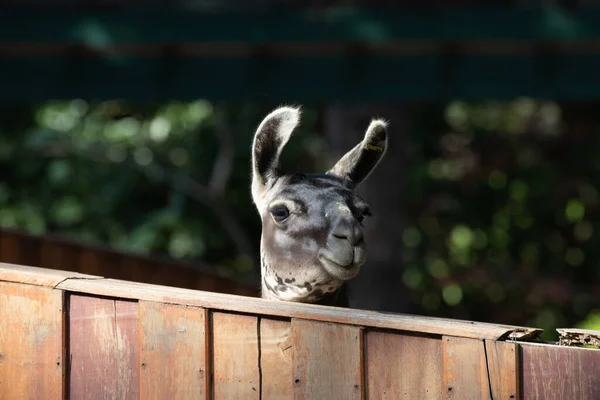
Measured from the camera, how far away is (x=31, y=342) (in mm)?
3186

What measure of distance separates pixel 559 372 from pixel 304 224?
161 cm

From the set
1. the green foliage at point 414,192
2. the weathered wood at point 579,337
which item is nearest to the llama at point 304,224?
the weathered wood at point 579,337

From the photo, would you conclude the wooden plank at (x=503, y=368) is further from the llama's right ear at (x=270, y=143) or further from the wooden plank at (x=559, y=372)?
the llama's right ear at (x=270, y=143)

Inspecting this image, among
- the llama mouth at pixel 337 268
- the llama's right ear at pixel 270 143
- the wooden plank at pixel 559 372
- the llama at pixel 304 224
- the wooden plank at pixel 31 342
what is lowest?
the wooden plank at pixel 559 372

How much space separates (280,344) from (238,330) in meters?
0.14

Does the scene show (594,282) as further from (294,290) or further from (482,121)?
(294,290)

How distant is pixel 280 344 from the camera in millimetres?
2865

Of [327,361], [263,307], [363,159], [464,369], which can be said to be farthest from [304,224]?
[464,369]

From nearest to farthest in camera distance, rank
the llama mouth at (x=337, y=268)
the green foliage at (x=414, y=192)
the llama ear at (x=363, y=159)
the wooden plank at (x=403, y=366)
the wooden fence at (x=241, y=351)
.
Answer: the wooden fence at (x=241, y=351) < the wooden plank at (x=403, y=366) < the llama mouth at (x=337, y=268) < the llama ear at (x=363, y=159) < the green foliage at (x=414, y=192)

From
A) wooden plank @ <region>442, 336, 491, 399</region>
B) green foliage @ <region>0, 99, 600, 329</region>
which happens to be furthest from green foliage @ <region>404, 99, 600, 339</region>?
wooden plank @ <region>442, 336, 491, 399</region>

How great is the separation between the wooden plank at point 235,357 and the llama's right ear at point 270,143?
1.37 m

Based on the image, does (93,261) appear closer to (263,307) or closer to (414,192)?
(263,307)

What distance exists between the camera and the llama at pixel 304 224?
3792 mm

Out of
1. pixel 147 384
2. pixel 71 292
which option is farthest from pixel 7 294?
pixel 147 384
